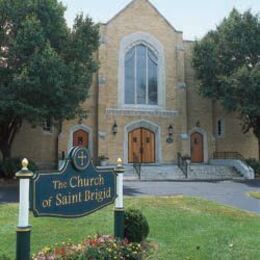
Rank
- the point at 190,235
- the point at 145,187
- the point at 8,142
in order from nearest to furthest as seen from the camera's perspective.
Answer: the point at 190,235, the point at 145,187, the point at 8,142

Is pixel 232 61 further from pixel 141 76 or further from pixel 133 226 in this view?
pixel 133 226

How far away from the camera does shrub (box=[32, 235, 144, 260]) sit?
21.1 feet

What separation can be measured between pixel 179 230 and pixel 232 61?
23.3 m

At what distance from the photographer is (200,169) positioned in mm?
30172

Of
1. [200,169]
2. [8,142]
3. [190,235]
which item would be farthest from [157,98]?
[190,235]

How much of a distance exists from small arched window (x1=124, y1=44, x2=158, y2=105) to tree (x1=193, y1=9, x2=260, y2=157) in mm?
3455

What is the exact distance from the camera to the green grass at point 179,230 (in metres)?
8.43

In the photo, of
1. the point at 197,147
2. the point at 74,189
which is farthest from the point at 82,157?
the point at 197,147

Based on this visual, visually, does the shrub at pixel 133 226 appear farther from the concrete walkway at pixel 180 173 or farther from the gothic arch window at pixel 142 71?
the gothic arch window at pixel 142 71

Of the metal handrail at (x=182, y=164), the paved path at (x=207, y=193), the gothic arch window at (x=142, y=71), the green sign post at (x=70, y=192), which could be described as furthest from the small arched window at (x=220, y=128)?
the green sign post at (x=70, y=192)

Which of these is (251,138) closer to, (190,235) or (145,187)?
(145,187)

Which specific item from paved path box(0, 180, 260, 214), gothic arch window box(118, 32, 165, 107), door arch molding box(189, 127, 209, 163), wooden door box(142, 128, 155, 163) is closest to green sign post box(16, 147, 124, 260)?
paved path box(0, 180, 260, 214)

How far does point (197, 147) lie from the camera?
3406 cm

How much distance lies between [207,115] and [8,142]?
15.5m
